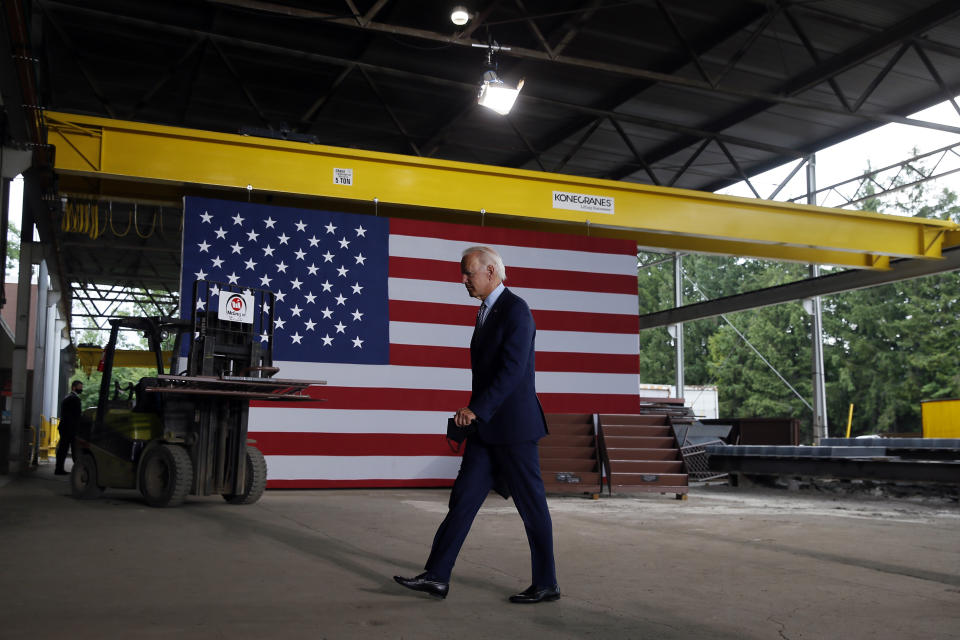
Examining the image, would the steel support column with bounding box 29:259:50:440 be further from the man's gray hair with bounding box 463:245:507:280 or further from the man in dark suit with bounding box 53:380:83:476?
the man's gray hair with bounding box 463:245:507:280

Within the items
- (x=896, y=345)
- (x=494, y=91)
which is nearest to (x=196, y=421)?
(x=494, y=91)

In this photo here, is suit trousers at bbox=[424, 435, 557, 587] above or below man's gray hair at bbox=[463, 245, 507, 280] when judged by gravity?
below

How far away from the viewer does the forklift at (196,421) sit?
26.8ft

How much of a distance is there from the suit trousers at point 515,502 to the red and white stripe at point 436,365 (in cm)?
711

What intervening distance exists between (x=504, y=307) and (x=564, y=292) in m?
8.72

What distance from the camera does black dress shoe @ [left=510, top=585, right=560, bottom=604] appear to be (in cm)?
388

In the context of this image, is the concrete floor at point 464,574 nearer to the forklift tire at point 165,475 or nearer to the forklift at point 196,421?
the forklift tire at point 165,475

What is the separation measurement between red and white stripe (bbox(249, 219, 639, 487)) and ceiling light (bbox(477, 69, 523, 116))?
1949 mm

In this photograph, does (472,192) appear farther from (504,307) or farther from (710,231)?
(504,307)

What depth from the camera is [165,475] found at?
327 inches

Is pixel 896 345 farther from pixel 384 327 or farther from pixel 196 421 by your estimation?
pixel 196 421

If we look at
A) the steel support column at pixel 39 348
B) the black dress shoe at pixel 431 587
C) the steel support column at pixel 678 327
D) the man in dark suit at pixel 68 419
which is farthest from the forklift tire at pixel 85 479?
the steel support column at pixel 678 327

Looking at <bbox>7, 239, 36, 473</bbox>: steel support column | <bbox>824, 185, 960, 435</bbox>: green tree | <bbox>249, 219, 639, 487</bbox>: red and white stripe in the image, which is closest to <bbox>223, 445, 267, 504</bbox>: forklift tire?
<bbox>249, 219, 639, 487</bbox>: red and white stripe

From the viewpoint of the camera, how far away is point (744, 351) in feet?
153
